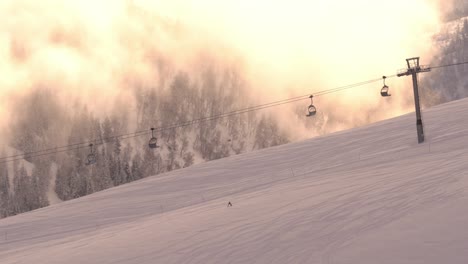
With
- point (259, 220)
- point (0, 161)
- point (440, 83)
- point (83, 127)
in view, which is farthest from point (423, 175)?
point (83, 127)

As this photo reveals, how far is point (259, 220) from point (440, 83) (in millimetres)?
136380

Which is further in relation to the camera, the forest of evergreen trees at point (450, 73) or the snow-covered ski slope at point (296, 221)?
the forest of evergreen trees at point (450, 73)

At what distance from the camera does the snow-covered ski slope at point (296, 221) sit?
8.12m

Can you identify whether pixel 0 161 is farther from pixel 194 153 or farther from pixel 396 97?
pixel 396 97

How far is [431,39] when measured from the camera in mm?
146750

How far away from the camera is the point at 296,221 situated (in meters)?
10.9

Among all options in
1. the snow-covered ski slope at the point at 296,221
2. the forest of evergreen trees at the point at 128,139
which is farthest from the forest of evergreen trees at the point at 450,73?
the snow-covered ski slope at the point at 296,221

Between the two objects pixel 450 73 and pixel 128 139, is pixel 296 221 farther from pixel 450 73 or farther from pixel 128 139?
pixel 128 139

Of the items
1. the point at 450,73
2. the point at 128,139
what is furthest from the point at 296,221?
the point at 128,139

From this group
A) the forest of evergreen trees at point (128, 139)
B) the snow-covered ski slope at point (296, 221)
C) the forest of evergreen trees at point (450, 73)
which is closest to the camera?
the snow-covered ski slope at point (296, 221)

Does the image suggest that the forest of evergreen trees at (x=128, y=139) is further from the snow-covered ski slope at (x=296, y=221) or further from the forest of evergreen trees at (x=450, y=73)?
the snow-covered ski slope at (x=296, y=221)

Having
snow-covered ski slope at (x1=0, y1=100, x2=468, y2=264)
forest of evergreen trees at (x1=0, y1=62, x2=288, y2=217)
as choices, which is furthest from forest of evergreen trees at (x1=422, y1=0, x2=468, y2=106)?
snow-covered ski slope at (x1=0, y1=100, x2=468, y2=264)

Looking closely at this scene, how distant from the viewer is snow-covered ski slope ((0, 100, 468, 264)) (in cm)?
812

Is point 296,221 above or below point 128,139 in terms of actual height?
below
